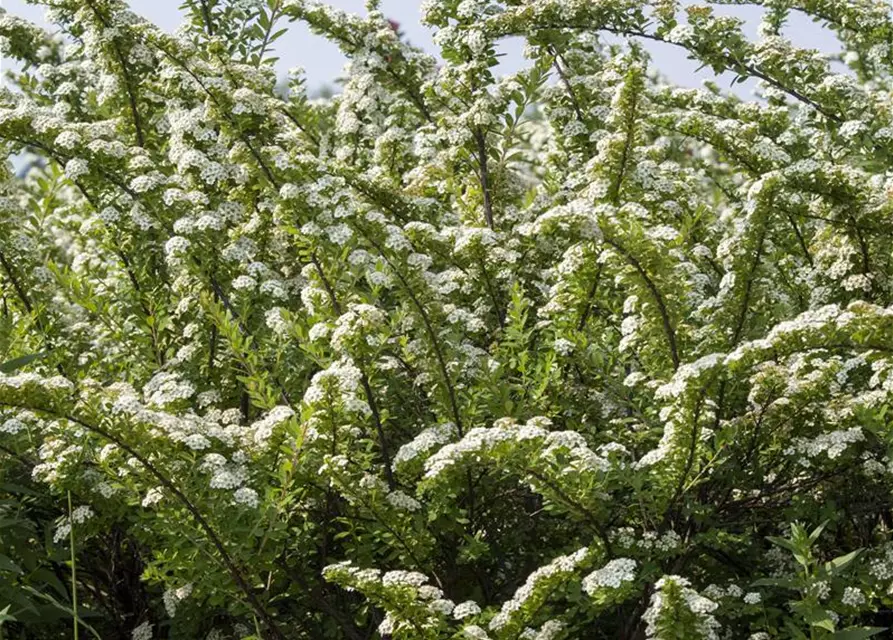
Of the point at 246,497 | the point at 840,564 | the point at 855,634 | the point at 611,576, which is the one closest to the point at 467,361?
the point at 246,497

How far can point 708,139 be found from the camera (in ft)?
16.4

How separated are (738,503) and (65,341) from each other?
2862 millimetres

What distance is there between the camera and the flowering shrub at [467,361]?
3707mm

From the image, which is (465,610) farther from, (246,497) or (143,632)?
(143,632)

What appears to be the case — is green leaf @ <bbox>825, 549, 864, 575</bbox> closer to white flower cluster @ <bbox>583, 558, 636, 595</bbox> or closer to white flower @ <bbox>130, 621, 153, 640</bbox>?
white flower cluster @ <bbox>583, 558, 636, 595</bbox>

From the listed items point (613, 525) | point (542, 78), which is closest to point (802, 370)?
point (613, 525)

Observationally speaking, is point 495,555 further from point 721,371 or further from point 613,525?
point 721,371

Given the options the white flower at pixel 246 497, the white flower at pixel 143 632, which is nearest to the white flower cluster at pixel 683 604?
the white flower at pixel 246 497

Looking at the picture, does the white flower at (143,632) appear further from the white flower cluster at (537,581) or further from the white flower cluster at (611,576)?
the white flower cluster at (611,576)

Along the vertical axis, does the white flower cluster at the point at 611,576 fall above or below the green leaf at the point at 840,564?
below

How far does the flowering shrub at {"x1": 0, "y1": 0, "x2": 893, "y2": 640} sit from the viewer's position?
3707 mm

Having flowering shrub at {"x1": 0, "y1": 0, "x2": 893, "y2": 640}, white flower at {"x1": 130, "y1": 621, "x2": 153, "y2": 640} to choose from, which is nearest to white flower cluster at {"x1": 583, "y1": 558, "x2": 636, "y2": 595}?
flowering shrub at {"x1": 0, "y1": 0, "x2": 893, "y2": 640}

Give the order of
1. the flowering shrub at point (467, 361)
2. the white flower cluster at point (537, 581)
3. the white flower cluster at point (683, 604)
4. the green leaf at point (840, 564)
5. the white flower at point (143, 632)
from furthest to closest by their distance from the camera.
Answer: the white flower at point (143, 632) → the flowering shrub at point (467, 361) → the green leaf at point (840, 564) → the white flower cluster at point (537, 581) → the white flower cluster at point (683, 604)

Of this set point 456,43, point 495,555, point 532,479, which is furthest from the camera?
point 456,43
